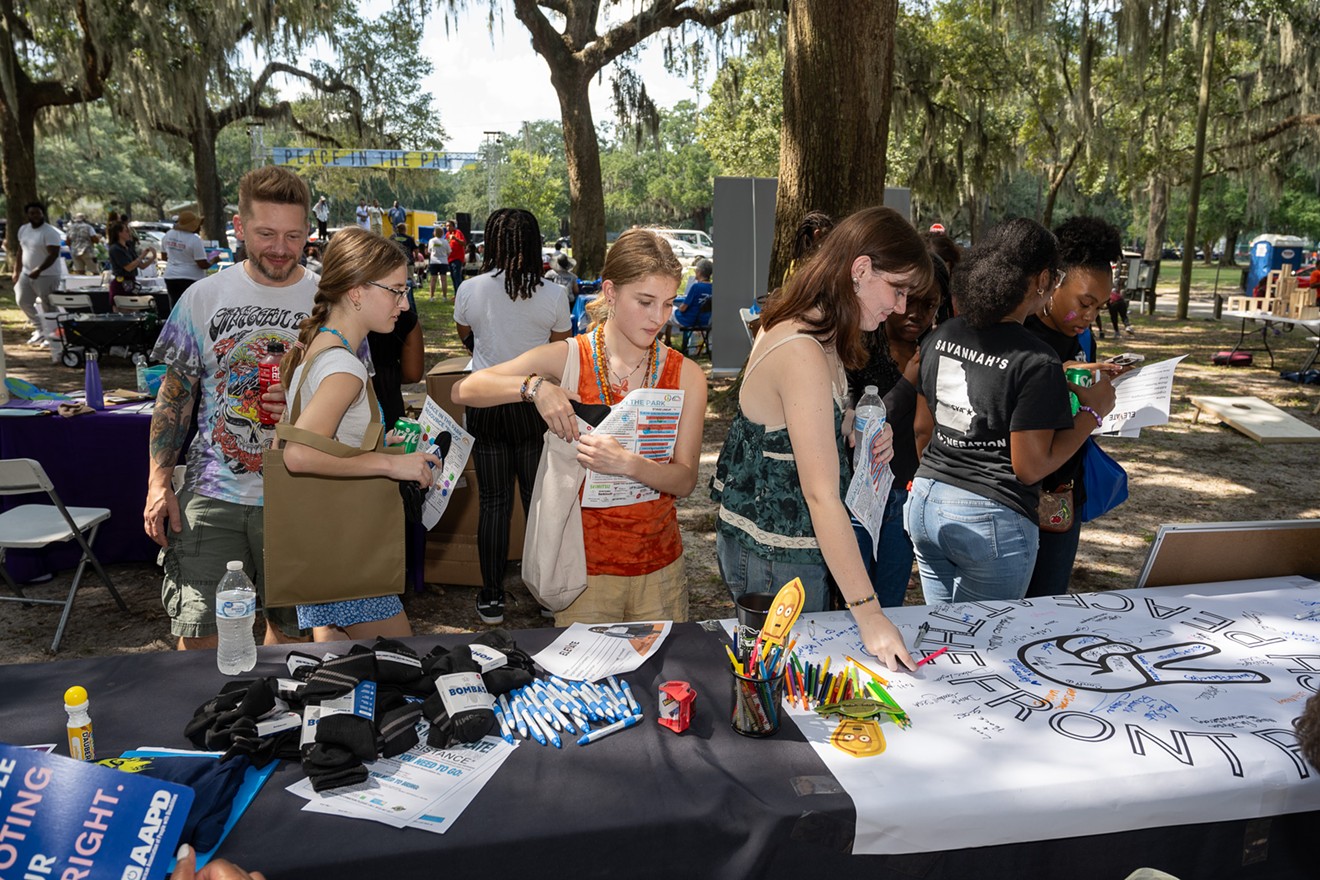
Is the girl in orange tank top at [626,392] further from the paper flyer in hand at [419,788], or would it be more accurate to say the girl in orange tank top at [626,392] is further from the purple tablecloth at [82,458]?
the purple tablecloth at [82,458]

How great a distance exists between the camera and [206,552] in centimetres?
263

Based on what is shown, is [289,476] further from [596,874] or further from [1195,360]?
[1195,360]

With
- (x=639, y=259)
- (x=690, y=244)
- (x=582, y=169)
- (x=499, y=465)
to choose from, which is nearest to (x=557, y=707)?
(x=639, y=259)

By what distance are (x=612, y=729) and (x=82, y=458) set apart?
4011 mm

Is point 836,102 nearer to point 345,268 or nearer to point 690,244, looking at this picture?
point 345,268

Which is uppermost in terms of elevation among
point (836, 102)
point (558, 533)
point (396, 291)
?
point (836, 102)

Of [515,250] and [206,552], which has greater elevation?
[515,250]

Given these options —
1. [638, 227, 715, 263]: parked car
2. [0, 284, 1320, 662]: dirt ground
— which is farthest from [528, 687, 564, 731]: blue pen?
[638, 227, 715, 263]: parked car

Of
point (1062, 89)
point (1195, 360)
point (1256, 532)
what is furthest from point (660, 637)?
point (1062, 89)

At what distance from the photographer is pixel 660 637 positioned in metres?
2.23

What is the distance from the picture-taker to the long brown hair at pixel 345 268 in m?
2.41

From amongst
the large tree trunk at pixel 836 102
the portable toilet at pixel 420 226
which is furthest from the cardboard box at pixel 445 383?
the portable toilet at pixel 420 226

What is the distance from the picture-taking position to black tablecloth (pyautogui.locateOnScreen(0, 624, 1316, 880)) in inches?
58.3

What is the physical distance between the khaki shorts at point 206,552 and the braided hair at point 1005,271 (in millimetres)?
2143
